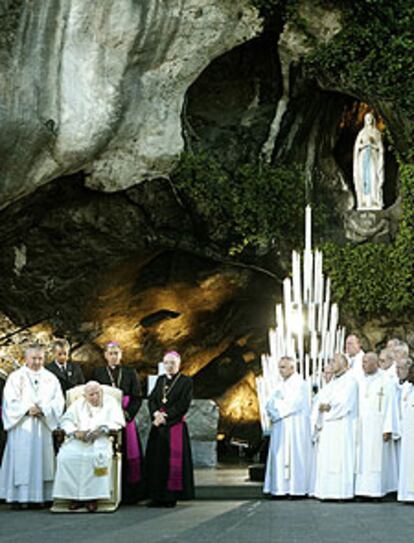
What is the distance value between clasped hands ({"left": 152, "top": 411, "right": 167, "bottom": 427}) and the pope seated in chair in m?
0.44

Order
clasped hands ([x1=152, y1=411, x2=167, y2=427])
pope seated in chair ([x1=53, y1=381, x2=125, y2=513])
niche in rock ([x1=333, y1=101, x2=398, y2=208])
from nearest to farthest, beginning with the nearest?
pope seated in chair ([x1=53, y1=381, x2=125, y2=513])
clasped hands ([x1=152, y1=411, x2=167, y2=427])
niche in rock ([x1=333, y1=101, x2=398, y2=208])

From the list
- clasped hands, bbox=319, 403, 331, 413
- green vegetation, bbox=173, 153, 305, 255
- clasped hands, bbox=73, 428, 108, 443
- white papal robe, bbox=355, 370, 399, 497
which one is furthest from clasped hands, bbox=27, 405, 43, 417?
green vegetation, bbox=173, 153, 305, 255

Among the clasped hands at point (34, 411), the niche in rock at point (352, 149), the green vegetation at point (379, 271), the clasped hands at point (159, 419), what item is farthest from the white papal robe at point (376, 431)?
the niche in rock at point (352, 149)

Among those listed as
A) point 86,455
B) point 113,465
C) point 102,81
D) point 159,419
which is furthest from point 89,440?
point 102,81

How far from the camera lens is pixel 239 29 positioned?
17.6 m

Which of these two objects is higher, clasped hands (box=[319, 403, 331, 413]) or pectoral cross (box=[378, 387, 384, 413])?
pectoral cross (box=[378, 387, 384, 413])

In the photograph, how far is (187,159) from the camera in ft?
58.5

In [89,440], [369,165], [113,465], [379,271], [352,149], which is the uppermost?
[352,149]

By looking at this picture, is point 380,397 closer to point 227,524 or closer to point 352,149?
point 227,524

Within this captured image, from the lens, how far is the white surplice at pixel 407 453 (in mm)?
11289

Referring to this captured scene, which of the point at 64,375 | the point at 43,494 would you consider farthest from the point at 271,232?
the point at 43,494

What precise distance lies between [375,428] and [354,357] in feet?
4.06

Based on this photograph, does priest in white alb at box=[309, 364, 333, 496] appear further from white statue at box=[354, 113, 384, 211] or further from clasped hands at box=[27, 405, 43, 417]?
white statue at box=[354, 113, 384, 211]

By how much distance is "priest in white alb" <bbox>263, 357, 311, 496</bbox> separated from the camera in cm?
1232
